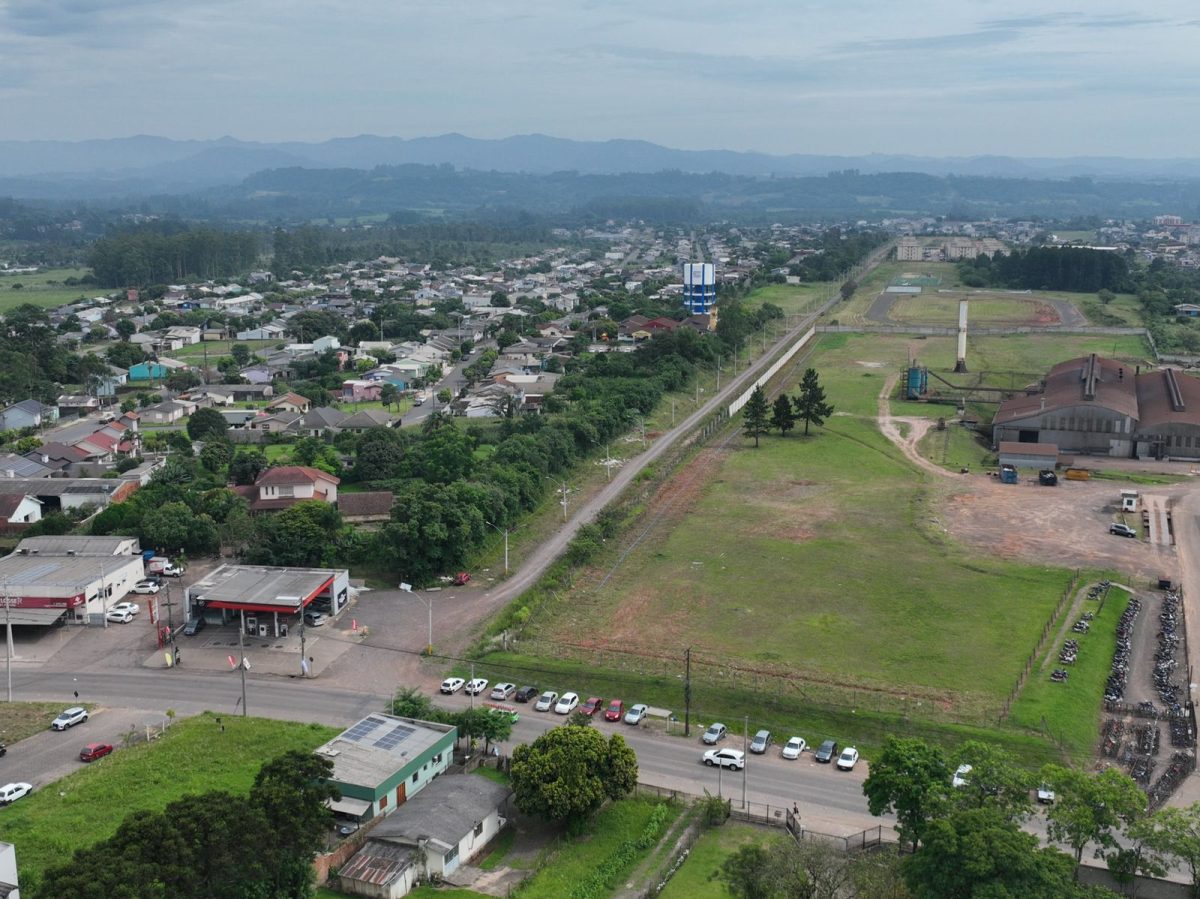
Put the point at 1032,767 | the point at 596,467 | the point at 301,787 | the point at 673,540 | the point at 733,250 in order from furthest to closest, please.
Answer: the point at 733,250
the point at 596,467
the point at 673,540
the point at 1032,767
the point at 301,787

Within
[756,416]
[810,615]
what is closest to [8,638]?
[810,615]

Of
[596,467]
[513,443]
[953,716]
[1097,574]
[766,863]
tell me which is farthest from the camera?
[596,467]

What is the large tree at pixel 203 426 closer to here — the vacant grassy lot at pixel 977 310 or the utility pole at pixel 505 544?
the utility pole at pixel 505 544

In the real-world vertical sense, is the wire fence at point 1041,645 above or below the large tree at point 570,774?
below

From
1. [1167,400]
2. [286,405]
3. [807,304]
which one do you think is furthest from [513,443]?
[807,304]

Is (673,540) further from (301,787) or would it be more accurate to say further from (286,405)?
(286,405)

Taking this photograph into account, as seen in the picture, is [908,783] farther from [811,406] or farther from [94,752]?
[811,406]

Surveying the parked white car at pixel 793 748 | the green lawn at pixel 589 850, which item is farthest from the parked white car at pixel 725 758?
the green lawn at pixel 589 850
